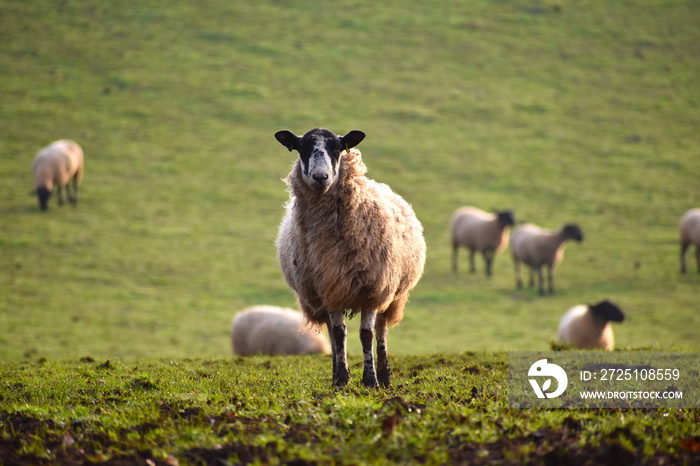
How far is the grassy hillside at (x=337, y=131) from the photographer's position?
2575 cm

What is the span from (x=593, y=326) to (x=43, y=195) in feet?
81.5

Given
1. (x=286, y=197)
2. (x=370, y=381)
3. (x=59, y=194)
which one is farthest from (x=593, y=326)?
(x=59, y=194)

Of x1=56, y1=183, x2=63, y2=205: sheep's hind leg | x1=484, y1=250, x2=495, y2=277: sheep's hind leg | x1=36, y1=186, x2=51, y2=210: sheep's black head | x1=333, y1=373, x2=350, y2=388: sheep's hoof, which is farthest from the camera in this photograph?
x1=56, y1=183, x2=63, y2=205: sheep's hind leg

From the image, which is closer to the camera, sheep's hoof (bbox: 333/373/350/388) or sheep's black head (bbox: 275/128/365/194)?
sheep's black head (bbox: 275/128/365/194)

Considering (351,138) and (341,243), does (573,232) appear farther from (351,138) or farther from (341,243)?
(341,243)

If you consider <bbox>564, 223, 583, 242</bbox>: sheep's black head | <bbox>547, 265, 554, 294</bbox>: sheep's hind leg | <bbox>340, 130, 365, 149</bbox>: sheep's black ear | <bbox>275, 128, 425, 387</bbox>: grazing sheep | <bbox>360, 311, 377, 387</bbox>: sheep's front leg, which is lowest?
<bbox>547, 265, 554, 294</bbox>: sheep's hind leg

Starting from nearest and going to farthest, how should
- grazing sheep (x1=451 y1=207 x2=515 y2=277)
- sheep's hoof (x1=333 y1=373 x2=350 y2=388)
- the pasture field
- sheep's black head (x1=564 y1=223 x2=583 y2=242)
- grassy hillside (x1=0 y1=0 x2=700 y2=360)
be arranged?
the pasture field
sheep's hoof (x1=333 y1=373 x2=350 y2=388)
grassy hillside (x1=0 y1=0 x2=700 y2=360)
sheep's black head (x1=564 y1=223 x2=583 y2=242)
grazing sheep (x1=451 y1=207 x2=515 y2=277)

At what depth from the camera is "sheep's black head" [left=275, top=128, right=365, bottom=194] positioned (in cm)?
806

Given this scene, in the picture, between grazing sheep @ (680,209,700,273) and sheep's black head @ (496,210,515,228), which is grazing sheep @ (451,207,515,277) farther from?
grazing sheep @ (680,209,700,273)

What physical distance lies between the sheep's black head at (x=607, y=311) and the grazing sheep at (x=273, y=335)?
263 inches

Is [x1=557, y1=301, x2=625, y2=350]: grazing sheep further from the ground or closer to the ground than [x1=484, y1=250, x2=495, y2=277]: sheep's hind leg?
further from the ground

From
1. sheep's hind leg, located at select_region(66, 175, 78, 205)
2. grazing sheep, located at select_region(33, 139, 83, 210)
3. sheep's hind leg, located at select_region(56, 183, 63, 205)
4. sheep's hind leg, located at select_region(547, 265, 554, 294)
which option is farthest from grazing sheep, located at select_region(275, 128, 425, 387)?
sheep's hind leg, located at select_region(66, 175, 78, 205)

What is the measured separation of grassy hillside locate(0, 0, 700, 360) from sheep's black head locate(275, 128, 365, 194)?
35.9ft

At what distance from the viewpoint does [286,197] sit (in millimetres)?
36594
